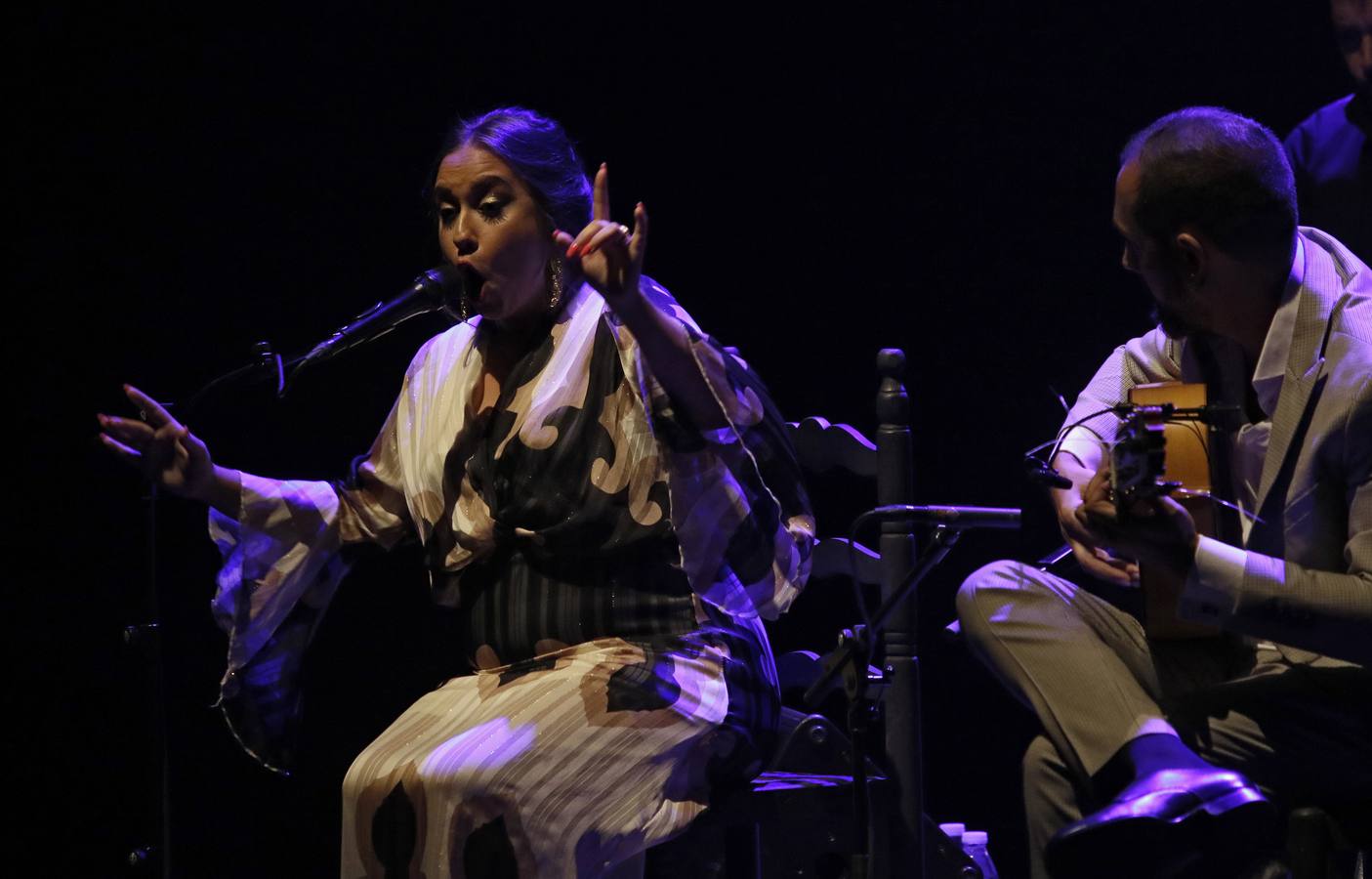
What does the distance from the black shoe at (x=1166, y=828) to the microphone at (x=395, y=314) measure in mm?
1194

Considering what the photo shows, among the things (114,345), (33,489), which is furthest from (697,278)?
(33,489)

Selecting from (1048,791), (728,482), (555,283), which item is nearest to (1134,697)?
(1048,791)

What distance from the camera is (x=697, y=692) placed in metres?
2.13

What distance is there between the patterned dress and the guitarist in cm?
37

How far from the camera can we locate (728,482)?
2143 mm

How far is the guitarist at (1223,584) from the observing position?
1.79m

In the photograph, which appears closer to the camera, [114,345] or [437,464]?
[437,464]

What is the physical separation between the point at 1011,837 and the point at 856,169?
150 cm

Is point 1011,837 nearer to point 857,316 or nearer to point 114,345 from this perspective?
point 857,316

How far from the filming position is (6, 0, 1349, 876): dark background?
10.5 ft

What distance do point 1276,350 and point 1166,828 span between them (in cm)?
65

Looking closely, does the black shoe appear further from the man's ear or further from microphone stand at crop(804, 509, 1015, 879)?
the man's ear

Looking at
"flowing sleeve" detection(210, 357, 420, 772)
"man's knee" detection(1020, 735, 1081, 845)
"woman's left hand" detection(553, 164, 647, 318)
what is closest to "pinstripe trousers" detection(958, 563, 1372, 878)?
"man's knee" detection(1020, 735, 1081, 845)

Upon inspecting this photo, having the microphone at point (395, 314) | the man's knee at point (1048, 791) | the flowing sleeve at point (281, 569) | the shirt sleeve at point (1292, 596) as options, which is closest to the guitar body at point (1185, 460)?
the shirt sleeve at point (1292, 596)
